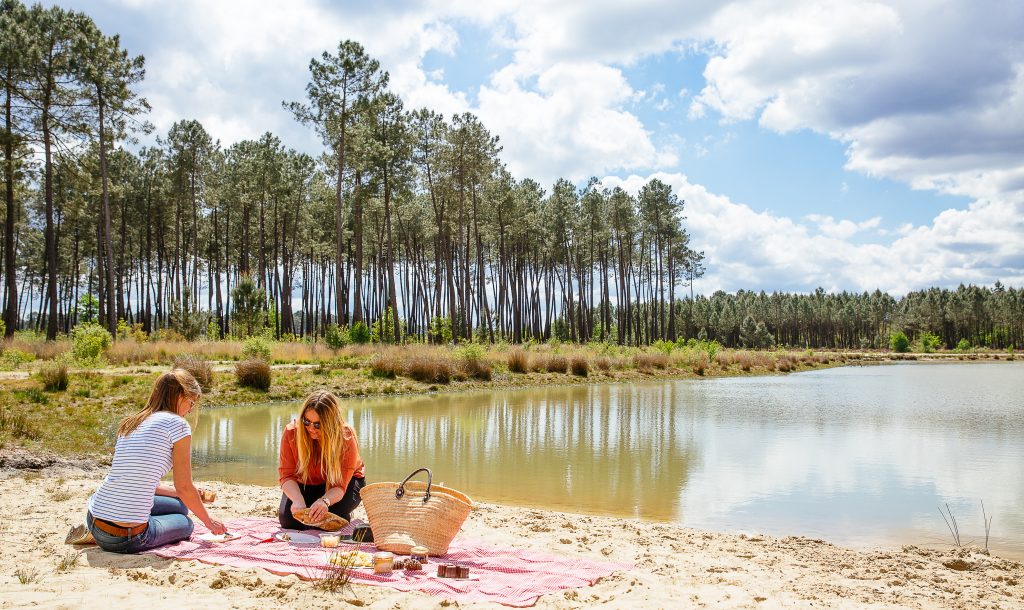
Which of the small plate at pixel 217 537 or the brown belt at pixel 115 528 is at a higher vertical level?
the brown belt at pixel 115 528

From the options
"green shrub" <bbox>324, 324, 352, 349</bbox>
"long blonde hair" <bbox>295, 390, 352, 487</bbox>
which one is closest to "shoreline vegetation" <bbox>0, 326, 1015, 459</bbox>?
"green shrub" <bbox>324, 324, 352, 349</bbox>

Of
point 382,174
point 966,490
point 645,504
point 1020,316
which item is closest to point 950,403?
point 966,490

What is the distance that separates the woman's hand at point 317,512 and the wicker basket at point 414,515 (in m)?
0.46

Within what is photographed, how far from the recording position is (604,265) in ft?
195

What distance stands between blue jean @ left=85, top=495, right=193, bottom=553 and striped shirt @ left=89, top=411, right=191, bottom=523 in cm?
13

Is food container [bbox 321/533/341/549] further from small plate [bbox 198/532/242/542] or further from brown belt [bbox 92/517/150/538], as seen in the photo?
Result: brown belt [bbox 92/517/150/538]

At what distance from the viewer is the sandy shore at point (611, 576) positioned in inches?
161

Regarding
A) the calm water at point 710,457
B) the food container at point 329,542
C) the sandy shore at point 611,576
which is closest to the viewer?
the sandy shore at point 611,576

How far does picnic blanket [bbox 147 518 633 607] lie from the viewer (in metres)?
4.39

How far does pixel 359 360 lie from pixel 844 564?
21576 mm

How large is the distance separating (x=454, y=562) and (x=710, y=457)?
23.9 ft

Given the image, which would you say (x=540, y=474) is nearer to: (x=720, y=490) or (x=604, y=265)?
(x=720, y=490)

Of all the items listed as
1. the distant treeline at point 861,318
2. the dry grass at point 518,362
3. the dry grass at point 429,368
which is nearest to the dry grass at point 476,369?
Answer: the dry grass at point 429,368

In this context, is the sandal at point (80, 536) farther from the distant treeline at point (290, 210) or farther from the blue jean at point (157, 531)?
the distant treeline at point (290, 210)
